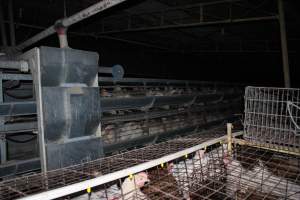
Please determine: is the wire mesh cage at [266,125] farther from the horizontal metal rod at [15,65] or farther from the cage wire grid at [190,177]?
the horizontal metal rod at [15,65]

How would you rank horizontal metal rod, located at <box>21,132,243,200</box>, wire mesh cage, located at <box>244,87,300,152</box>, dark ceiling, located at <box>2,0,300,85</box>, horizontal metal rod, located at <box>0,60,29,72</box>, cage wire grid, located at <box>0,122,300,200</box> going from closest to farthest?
horizontal metal rod, located at <box>21,132,243,200</box> → cage wire grid, located at <box>0,122,300,200</box> → horizontal metal rod, located at <box>0,60,29,72</box> → wire mesh cage, located at <box>244,87,300,152</box> → dark ceiling, located at <box>2,0,300,85</box>

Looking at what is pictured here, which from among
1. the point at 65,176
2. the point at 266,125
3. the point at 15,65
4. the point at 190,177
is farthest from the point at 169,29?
the point at 65,176

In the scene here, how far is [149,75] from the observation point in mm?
8266

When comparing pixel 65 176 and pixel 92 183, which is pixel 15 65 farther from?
pixel 92 183

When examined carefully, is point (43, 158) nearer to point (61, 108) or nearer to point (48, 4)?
point (61, 108)

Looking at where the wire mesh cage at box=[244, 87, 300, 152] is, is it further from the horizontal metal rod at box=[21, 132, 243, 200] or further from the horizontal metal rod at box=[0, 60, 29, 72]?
the horizontal metal rod at box=[0, 60, 29, 72]

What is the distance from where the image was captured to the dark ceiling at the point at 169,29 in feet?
15.5

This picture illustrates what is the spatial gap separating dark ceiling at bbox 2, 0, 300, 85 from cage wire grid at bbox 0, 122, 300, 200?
285 cm

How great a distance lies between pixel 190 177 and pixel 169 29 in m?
3.92

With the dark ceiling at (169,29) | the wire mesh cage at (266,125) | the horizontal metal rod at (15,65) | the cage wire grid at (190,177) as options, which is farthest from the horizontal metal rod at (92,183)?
the dark ceiling at (169,29)

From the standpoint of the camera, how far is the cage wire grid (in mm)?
1990

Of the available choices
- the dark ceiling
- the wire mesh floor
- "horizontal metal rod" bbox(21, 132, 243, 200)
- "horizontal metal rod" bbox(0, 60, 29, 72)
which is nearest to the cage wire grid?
the wire mesh floor

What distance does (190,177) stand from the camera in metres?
2.71

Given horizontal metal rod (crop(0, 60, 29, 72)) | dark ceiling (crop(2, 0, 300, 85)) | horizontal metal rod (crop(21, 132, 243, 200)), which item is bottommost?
horizontal metal rod (crop(21, 132, 243, 200))
